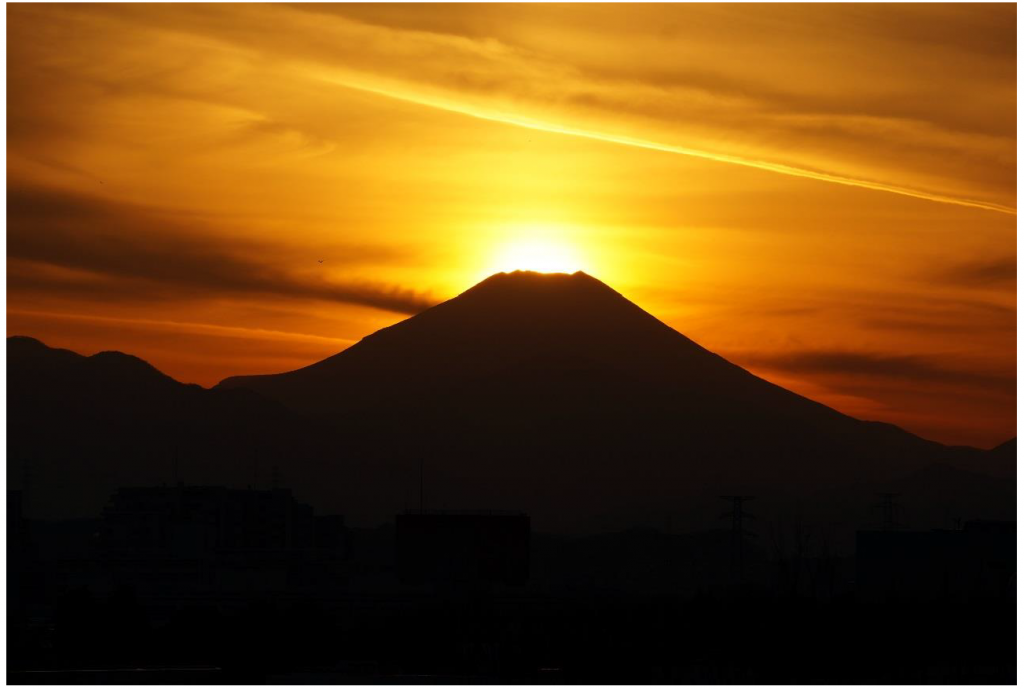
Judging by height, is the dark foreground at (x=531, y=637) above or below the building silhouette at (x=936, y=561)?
below

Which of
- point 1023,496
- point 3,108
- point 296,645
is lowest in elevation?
point 296,645

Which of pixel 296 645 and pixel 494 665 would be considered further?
pixel 296 645

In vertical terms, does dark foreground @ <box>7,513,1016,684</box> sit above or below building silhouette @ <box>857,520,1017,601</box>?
below

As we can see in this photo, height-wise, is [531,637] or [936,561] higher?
[936,561]

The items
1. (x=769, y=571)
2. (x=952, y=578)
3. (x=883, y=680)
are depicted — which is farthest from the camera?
(x=769, y=571)

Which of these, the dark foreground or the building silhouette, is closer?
the dark foreground

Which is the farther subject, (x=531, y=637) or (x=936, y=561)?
Result: (x=936, y=561)

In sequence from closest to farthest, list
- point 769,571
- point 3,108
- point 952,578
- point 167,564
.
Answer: point 3,108 < point 952,578 < point 167,564 < point 769,571

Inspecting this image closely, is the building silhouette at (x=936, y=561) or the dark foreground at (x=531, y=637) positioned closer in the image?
the dark foreground at (x=531, y=637)

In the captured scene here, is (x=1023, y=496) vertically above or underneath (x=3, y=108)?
underneath

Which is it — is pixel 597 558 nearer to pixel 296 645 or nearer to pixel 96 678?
pixel 296 645

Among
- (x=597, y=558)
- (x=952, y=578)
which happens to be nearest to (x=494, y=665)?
(x=952, y=578)
